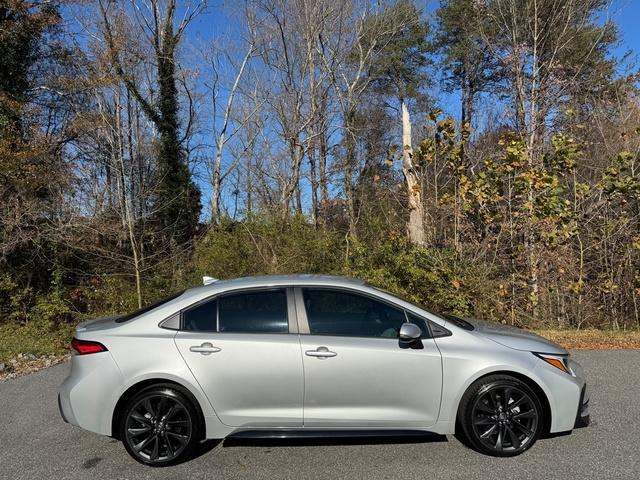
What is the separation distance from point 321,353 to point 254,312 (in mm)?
676

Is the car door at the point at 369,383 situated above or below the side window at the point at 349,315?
below

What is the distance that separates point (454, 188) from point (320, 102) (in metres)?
15.1

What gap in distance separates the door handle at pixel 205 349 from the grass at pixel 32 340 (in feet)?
21.8

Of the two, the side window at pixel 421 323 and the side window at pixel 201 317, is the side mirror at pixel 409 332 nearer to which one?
the side window at pixel 421 323

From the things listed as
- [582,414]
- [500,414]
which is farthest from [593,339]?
[500,414]

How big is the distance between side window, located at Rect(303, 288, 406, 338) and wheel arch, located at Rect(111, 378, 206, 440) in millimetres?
1089

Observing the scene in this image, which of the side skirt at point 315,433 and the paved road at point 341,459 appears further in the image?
the side skirt at point 315,433

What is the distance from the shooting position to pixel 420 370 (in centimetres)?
397

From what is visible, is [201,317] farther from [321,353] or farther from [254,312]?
[321,353]

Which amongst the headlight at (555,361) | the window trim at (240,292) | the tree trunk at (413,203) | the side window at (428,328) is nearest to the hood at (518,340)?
the headlight at (555,361)

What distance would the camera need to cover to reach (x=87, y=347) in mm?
4109

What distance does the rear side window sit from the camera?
4148 millimetres

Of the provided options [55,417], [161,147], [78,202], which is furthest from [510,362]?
[161,147]

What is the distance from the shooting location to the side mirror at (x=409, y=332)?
3922mm
